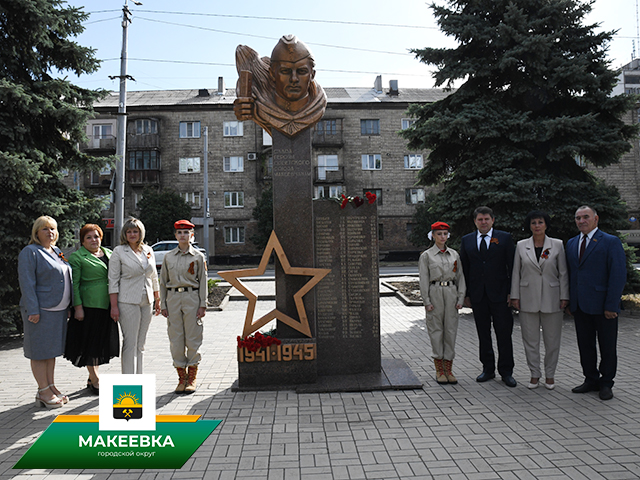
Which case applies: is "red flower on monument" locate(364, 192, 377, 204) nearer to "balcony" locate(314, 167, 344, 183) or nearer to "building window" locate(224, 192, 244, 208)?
"balcony" locate(314, 167, 344, 183)

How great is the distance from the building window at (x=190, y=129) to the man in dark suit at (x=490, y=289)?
3195 centimetres

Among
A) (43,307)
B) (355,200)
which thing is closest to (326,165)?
(355,200)

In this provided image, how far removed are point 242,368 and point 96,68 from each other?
8.06 m

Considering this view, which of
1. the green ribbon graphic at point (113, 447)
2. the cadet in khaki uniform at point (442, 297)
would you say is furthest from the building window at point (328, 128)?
the green ribbon graphic at point (113, 447)

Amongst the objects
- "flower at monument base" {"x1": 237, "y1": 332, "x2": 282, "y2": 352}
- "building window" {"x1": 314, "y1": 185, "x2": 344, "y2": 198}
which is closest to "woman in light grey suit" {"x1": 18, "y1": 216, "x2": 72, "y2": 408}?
"flower at monument base" {"x1": 237, "y1": 332, "x2": 282, "y2": 352}

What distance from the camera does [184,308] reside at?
5.45 metres

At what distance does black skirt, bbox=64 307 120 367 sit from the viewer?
17.4 feet

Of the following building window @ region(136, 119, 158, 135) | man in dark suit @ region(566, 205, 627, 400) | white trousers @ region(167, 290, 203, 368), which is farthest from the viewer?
building window @ region(136, 119, 158, 135)

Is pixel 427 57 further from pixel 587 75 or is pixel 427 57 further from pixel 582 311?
pixel 582 311

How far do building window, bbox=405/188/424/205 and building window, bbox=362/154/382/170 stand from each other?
9.85 ft

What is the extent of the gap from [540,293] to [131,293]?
4.80 m

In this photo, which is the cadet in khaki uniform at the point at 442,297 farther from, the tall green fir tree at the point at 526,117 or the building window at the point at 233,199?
the building window at the point at 233,199

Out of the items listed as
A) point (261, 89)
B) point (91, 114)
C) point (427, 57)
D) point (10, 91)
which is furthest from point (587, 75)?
point (10, 91)

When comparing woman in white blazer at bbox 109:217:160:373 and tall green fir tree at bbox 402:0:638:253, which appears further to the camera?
tall green fir tree at bbox 402:0:638:253
